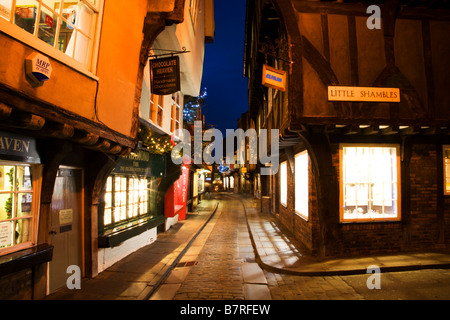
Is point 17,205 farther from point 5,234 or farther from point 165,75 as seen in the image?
point 165,75

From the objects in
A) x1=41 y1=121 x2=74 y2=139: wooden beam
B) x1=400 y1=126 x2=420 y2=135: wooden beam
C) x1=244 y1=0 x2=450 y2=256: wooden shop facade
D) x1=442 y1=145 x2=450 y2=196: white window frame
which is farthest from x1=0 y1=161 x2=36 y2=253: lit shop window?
x1=442 y1=145 x2=450 y2=196: white window frame

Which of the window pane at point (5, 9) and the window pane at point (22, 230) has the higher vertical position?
the window pane at point (5, 9)

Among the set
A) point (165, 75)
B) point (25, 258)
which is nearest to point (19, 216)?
point (25, 258)

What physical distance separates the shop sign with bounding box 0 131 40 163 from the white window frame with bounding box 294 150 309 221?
23.8ft

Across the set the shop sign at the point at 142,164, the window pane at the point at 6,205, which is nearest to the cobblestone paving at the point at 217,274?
the window pane at the point at 6,205

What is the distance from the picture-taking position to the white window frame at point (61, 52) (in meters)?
3.45

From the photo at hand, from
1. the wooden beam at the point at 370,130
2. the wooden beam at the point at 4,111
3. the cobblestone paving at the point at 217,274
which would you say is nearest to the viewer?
the wooden beam at the point at 4,111

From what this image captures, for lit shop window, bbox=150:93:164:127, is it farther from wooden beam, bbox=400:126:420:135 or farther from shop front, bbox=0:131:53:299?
wooden beam, bbox=400:126:420:135

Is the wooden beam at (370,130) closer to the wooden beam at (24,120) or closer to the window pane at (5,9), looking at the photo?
the wooden beam at (24,120)

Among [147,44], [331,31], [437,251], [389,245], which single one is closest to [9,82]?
[147,44]

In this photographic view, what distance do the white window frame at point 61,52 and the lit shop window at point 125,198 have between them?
3511 mm

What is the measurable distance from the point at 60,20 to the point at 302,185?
8.04 m

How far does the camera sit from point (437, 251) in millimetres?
7434
